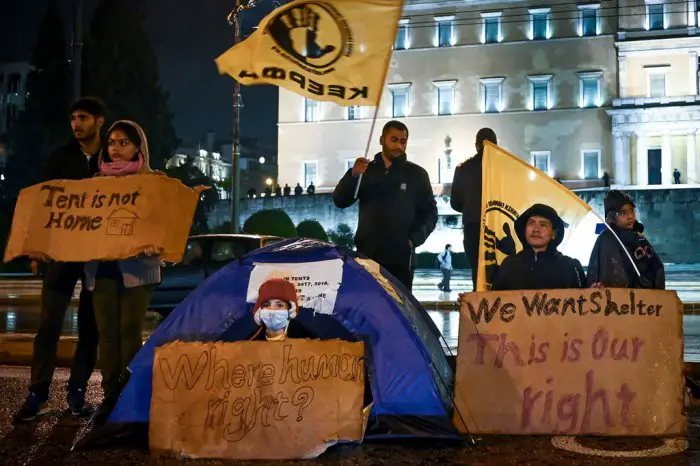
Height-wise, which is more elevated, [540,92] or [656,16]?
[656,16]

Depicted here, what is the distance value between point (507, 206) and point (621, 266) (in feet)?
3.19

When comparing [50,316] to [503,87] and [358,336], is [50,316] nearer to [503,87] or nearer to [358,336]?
[358,336]

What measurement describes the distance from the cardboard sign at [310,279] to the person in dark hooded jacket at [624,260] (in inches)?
83.0

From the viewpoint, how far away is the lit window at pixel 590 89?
50031 millimetres

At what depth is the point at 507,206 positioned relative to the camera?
5770 millimetres

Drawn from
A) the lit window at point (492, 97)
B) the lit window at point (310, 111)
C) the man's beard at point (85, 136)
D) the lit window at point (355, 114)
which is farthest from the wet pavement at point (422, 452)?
the lit window at point (310, 111)

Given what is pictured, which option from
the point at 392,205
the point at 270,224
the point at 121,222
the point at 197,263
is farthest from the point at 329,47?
the point at 270,224

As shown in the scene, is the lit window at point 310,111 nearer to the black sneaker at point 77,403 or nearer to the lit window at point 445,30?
the lit window at point 445,30

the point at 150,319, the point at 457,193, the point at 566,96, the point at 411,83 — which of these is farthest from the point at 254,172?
the point at 457,193

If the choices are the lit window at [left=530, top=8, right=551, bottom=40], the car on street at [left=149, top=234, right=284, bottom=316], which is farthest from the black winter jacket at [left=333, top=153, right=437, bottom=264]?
the lit window at [left=530, top=8, right=551, bottom=40]

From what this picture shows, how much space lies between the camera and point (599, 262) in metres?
5.93

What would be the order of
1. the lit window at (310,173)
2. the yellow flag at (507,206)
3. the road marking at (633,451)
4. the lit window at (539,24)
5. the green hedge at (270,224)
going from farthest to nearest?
the lit window at (310,173)
the lit window at (539,24)
the green hedge at (270,224)
the yellow flag at (507,206)
the road marking at (633,451)

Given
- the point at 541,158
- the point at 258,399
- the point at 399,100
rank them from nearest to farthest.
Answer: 1. the point at 258,399
2. the point at 541,158
3. the point at 399,100

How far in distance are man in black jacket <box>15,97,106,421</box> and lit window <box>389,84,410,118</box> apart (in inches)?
1916
